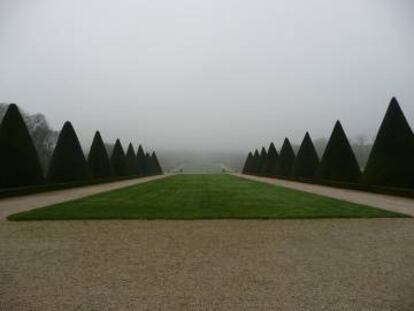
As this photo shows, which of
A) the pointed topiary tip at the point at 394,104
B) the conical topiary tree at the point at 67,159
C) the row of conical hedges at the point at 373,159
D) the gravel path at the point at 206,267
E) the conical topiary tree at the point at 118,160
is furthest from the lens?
the conical topiary tree at the point at 118,160

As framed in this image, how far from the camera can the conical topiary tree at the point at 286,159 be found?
34.5 meters

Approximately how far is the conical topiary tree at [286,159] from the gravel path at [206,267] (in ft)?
84.1

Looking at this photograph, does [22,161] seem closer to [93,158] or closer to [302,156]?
[93,158]

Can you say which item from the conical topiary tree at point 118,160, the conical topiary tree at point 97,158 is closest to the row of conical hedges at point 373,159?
the conical topiary tree at point 118,160

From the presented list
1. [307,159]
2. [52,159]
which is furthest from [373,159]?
[52,159]

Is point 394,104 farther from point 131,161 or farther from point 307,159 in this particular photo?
point 131,161

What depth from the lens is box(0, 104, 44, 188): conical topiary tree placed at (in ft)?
58.0

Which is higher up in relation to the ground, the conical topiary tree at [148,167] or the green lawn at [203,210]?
the conical topiary tree at [148,167]

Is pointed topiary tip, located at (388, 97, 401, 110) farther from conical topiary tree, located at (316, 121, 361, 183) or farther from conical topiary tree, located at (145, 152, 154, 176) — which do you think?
conical topiary tree, located at (145, 152, 154, 176)

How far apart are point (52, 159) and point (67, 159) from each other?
1.03m

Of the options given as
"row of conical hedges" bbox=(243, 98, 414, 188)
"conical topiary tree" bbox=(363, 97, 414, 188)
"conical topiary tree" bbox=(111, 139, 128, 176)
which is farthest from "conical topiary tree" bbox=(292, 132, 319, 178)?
"conical topiary tree" bbox=(111, 139, 128, 176)

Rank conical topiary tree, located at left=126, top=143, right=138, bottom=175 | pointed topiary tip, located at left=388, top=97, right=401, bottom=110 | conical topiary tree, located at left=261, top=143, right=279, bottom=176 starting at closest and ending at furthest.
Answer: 1. pointed topiary tip, located at left=388, top=97, right=401, bottom=110
2. conical topiary tree, located at left=126, top=143, right=138, bottom=175
3. conical topiary tree, located at left=261, top=143, right=279, bottom=176

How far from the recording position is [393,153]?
711 inches

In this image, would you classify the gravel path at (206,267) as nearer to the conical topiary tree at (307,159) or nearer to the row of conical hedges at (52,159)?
the row of conical hedges at (52,159)
